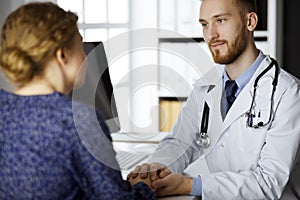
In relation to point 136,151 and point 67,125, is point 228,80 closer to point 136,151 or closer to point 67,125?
point 136,151

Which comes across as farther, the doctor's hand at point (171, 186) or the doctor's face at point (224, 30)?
the doctor's face at point (224, 30)

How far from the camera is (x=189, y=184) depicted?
3.87ft

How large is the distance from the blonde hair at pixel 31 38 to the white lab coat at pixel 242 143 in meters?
0.55

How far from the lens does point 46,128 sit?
843 mm

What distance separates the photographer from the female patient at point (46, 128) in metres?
0.84

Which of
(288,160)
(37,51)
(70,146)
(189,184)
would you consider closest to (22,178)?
(70,146)

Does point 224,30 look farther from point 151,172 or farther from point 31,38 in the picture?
point 31,38

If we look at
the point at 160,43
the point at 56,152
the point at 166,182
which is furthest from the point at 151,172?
the point at 160,43

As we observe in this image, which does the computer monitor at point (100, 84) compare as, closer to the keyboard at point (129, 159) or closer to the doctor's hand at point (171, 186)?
the keyboard at point (129, 159)

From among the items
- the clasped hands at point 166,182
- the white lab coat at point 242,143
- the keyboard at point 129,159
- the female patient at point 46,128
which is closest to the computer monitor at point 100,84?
the keyboard at point 129,159

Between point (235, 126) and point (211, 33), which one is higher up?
point (211, 33)

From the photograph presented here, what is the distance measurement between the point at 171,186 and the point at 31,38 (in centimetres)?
52

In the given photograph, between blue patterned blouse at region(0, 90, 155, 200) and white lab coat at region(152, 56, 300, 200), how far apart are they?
0.41 m

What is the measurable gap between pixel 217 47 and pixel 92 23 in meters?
1.81
